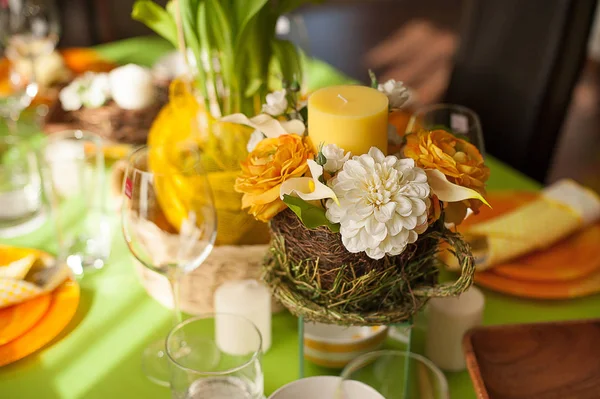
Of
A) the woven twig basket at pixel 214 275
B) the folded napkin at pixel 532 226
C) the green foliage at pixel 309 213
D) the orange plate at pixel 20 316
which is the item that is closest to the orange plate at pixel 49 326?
the orange plate at pixel 20 316

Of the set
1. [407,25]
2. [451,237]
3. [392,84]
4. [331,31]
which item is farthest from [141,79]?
[407,25]

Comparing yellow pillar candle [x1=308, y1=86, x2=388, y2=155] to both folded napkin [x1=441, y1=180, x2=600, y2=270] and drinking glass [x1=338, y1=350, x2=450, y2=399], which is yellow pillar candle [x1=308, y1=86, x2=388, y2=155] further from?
folded napkin [x1=441, y1=180, x2=600, y2=270]

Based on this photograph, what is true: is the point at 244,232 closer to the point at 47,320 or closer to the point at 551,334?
the point at 47,320

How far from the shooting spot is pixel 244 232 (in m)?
0.99

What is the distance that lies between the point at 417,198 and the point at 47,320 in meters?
0.59

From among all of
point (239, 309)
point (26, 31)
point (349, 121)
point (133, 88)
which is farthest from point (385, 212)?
point (26, 31)

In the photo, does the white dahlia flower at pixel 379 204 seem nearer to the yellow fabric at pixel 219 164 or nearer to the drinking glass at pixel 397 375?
the drinking glass at pixel 397 375

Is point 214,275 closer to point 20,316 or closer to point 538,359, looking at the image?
point 20,316

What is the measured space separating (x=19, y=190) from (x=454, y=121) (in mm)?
767

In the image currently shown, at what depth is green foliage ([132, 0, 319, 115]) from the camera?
3.10 feet

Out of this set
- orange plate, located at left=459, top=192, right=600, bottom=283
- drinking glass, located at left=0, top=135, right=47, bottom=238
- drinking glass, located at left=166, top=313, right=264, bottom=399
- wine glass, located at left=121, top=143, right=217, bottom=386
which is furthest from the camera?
drinking glass, located at left=0, top=135, right=47, bottom=238

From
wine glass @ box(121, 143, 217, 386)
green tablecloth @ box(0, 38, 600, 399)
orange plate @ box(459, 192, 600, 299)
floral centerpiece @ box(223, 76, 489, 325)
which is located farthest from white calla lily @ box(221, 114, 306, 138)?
orange plate @ box(459, 192, 600, 299)

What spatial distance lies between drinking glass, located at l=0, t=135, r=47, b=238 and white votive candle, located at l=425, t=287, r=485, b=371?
2.26 ft

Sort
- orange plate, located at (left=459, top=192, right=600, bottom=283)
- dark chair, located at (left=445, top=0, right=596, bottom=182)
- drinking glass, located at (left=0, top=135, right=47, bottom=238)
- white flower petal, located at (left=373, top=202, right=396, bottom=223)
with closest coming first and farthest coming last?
1. white flower petal, located at (left=373, top=202, right=396, bottom=223)
2. orange plate, located at (left=459, top=192, right=600, bottom=283)
3. drinking glass, located at (left=0, top=135, right=47, bottom=238)
4. dark chair, located at (left=445, top=0, right=596, bottom=182)
